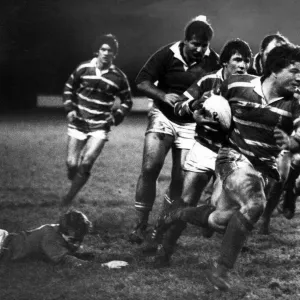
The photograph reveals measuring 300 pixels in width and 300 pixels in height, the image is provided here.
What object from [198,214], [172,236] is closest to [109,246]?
[172,236]

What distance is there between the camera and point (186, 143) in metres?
4.06

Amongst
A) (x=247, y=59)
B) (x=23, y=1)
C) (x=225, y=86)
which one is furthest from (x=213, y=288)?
(x=23, y=1)

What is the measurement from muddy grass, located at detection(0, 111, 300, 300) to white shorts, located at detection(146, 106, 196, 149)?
629 millimetres

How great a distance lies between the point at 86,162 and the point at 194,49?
1.42 meters

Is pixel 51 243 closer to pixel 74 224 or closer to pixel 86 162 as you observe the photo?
pixel 74 224

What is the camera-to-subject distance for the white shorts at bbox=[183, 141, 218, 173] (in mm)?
3678

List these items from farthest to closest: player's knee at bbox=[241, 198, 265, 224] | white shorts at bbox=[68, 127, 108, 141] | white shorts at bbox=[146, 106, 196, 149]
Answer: white shorts at bbox=[68, 127, 108, 141] < white shorts at bbox=[146, 106, 196, 149] < player's knee at bbox=[241, 198, 265, 224]

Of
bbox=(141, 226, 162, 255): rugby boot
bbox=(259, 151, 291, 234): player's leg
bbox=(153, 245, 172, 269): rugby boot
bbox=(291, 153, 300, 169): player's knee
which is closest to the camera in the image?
bbox=(153, 245, 172, 269): rugby boot

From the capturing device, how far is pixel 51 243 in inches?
132

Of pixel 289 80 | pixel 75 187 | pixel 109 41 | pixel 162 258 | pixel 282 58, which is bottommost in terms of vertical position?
pixel 75 187

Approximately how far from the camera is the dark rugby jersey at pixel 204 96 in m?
3.54

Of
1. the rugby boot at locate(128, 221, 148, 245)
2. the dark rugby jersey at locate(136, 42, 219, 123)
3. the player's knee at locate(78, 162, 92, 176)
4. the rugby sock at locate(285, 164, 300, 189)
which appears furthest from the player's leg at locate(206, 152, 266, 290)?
the player's knee at locate(78, 162, 92, 176)

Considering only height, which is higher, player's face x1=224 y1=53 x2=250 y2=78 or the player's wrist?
player's face x1=224 y1=53 x2=250 y2=78

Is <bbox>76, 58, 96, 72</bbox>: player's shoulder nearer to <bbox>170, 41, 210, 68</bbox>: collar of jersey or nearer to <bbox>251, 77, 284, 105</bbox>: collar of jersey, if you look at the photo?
<bbox>170, 41, 210, 68</bbox>: collar of jersey
